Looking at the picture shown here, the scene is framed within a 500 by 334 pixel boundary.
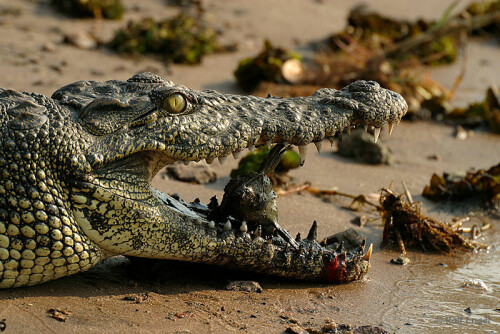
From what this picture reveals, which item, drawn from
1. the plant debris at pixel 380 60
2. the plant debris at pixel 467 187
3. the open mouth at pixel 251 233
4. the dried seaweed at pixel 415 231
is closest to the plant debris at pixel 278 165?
the dried seaweed at pixel 415 231

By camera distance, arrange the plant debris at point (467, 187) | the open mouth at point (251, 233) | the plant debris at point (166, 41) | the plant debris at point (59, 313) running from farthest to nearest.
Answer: the plant debris at point (166, 41) < the plant debris at point (467, 187) < the open mouth at point (251, 233) < the plant debris at point (59, 313)

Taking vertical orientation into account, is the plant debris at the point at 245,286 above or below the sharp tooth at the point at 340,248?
below

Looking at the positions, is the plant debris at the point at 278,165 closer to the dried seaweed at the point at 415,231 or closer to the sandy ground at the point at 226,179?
the sandy ground at the point at 226,179

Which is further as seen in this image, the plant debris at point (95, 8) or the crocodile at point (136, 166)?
the plant debris at point (95, 8)

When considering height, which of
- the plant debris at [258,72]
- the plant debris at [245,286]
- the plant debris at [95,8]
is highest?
the plant debris at [95,8]

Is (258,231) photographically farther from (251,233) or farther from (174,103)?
(174,103)

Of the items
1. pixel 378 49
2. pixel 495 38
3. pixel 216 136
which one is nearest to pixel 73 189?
pixel 216 136

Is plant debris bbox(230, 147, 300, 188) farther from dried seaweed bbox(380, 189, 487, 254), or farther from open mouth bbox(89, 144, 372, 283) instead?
open mouth bbox(89, 144, 372, 283)
